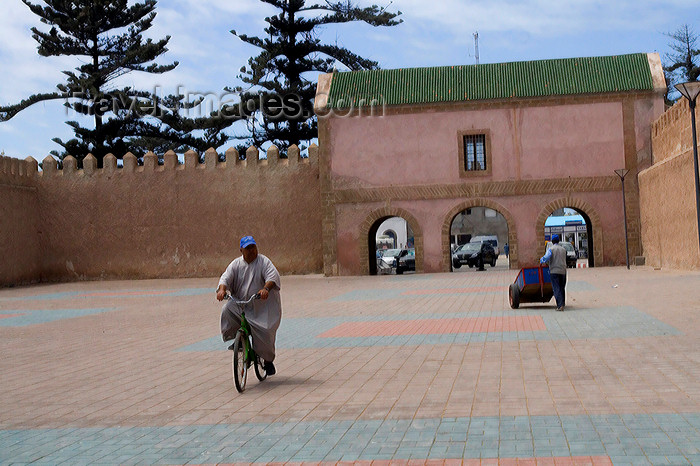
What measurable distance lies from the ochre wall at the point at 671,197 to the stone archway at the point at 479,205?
429 cm

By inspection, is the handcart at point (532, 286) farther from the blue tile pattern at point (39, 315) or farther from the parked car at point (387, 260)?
the parked car at point (387, 260)

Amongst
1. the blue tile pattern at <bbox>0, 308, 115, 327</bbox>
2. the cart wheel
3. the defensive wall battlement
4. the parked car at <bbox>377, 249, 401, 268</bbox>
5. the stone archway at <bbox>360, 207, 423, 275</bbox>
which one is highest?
the defensive wall battlement

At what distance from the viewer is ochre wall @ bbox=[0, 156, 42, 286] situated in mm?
29547

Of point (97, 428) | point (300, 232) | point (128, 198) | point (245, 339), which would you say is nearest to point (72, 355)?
point (245, 339)

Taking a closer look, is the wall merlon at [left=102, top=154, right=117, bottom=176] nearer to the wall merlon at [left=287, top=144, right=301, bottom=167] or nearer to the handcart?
the wall merlon at [left=287, top=144, right=301, bottom=167]

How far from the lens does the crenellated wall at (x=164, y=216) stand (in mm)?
30047

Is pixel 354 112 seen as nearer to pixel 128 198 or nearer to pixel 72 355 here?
pixel 128 198

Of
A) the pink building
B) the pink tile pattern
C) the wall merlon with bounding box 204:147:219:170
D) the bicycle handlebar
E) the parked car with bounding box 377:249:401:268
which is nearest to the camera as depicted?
the bicycle handlebar

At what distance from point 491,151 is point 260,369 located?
2196 cm

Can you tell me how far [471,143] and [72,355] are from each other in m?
20.9

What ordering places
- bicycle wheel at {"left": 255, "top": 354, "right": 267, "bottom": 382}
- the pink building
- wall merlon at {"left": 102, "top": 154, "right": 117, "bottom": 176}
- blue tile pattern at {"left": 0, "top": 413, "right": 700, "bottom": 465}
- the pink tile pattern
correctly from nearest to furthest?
blue tile pattern at {"left": 0, "top": 413, "right": 700, "bottom": 465} < bicycle wheel at {"left": 255, "top": 354, "right": 267, "bottom": 382} < the pink tile pattern < the pink building < wall merlon at {"left": 102, "top": 154, "right": 117, "bottom": 176}

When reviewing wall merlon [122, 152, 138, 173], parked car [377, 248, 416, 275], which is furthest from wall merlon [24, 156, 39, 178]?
parked car [377, 248, 416, 275]

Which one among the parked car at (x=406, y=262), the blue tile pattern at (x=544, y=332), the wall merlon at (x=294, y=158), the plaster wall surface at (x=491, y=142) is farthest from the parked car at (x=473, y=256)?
the blue tile pattern at (x=544, y=332)

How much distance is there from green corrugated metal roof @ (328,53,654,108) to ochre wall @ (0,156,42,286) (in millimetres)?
12249
